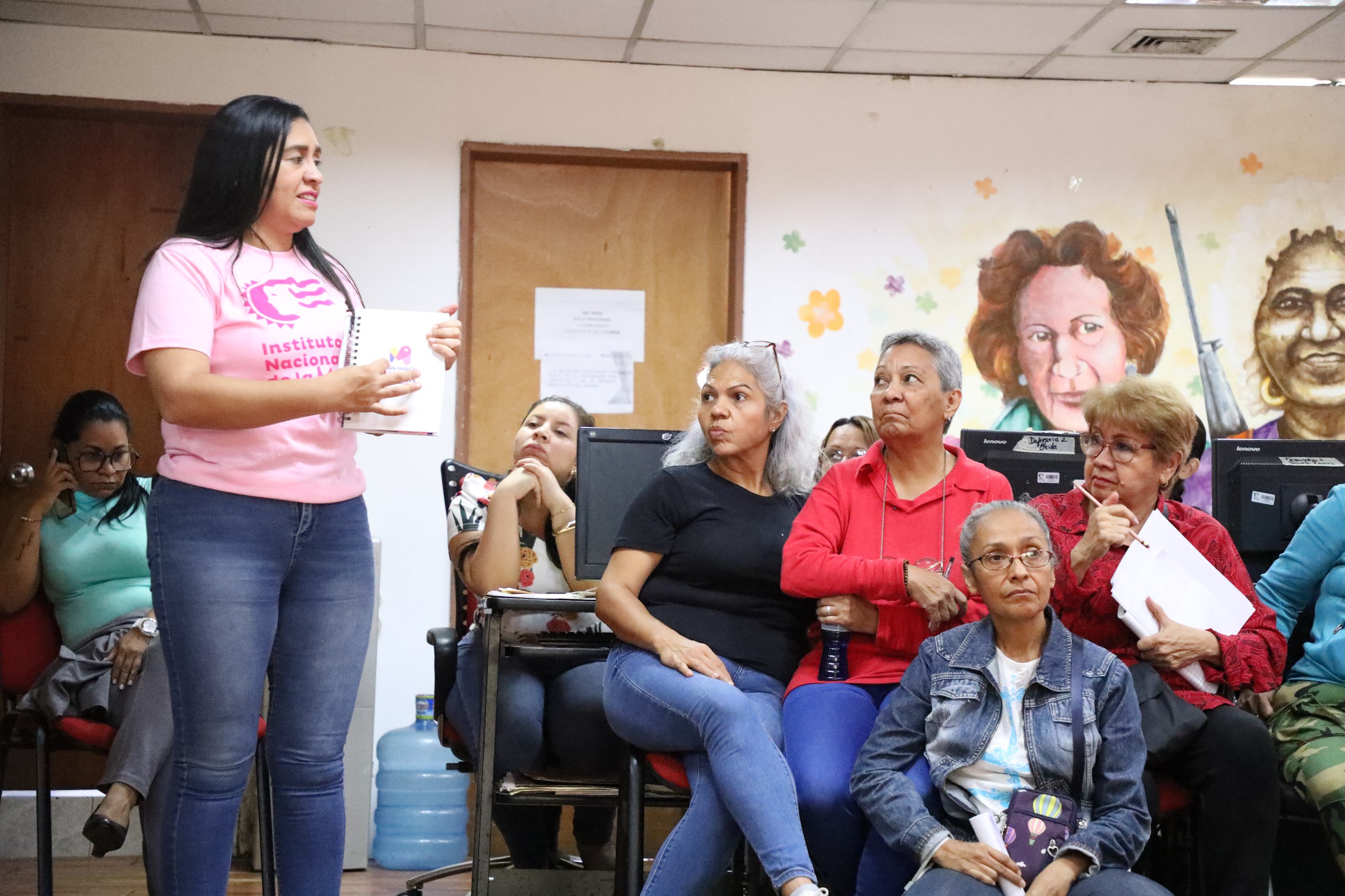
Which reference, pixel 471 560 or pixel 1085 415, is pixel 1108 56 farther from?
pixel 471 560

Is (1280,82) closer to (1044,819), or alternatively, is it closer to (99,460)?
(1044,819)

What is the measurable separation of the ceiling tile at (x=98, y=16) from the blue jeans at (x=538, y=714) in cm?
258

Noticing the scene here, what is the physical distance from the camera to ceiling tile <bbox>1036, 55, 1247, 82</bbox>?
4512 millimetres

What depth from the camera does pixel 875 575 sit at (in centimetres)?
228

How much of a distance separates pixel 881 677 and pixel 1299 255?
11.1ft

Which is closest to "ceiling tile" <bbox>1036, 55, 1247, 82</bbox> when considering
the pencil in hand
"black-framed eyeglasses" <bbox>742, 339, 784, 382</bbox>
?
"black-framed eyeglasses" <bbox>742, 339, 784, 382</bbox>

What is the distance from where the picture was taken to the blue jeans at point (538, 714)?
2.60m

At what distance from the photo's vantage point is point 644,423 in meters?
4.57

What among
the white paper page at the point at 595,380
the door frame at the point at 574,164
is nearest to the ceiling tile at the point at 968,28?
the door frame at the point at 574,164

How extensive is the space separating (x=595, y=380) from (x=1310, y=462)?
2524 millimetres

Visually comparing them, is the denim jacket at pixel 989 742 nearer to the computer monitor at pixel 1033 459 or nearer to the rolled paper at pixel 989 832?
the rolled paper at pixel 989 832

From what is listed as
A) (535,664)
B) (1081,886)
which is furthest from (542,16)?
(1081,886)

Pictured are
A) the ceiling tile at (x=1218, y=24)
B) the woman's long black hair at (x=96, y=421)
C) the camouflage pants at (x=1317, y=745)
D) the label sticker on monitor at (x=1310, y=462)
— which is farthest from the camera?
the ceiling tile at (x=1218, y=24)

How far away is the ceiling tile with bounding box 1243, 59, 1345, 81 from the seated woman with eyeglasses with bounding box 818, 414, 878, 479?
2.41 meters
